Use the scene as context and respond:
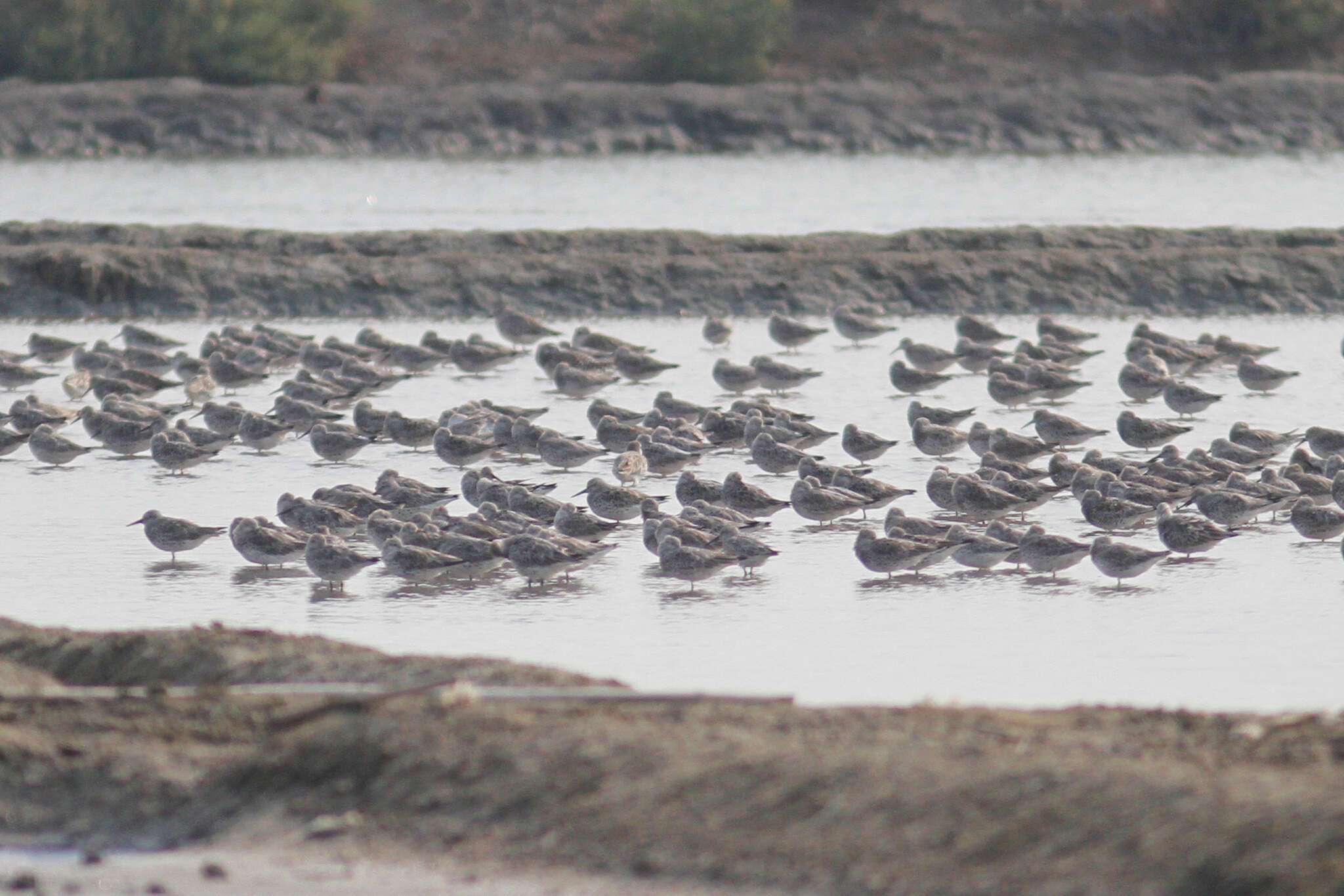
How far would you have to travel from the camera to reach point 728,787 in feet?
21.7

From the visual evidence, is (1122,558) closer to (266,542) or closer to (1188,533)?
(1188,533)

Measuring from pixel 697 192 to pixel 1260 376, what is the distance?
79.5 ft

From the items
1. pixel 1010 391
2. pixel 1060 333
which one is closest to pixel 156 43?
pixel 1060 333

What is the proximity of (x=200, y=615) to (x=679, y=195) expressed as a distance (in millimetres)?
30816

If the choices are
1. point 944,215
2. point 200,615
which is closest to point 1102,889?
point 200,615

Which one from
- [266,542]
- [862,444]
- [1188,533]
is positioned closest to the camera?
[266,542]

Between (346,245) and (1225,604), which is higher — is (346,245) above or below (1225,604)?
above

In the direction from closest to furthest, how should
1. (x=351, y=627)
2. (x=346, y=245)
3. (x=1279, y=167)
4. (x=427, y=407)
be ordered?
(x=351, y=627) < (x=427, y=407) < (x=346, y=245) < (x=1279, y=167)

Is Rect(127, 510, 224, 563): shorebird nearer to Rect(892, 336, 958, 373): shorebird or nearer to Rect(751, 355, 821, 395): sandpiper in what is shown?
Rect(751, 355, 821, 395): sandpiper

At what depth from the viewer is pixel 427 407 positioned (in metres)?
18.7

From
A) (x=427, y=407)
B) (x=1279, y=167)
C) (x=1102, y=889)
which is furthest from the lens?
(x=1279, y=167)

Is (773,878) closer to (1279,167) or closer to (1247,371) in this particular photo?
(1247,371)

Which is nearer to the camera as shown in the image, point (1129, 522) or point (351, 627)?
point (351, 627)

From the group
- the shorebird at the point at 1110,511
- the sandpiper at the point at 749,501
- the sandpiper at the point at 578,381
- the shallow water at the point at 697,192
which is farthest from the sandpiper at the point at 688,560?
the shallow water at the point at 697,192
